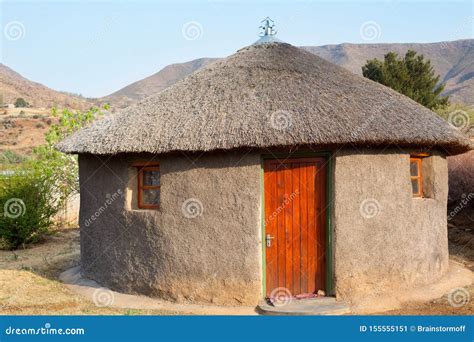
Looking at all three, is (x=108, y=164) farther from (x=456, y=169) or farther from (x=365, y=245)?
(x=456, y=169)

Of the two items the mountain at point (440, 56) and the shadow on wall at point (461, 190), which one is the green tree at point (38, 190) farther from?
the mountain at point (440, 56)

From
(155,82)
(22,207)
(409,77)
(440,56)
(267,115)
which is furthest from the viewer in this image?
(155,82)

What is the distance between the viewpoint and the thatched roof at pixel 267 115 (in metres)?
6.86

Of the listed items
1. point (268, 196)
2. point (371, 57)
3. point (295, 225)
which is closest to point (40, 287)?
point (268, 196)

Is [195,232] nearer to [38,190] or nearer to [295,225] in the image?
[295,225]

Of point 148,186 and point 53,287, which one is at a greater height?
point 148,186

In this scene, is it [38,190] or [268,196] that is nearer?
[268,196]

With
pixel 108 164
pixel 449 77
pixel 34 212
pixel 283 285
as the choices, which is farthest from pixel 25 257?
pixel 449 77

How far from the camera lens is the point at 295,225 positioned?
7.18 m

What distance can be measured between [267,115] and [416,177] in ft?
9.55

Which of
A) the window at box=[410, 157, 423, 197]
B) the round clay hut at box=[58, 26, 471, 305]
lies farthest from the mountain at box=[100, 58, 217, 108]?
the window at box=[410, 157, 423, 197]

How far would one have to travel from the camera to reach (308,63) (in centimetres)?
862

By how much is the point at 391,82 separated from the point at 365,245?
65.2 ft

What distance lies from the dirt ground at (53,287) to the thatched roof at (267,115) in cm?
236
